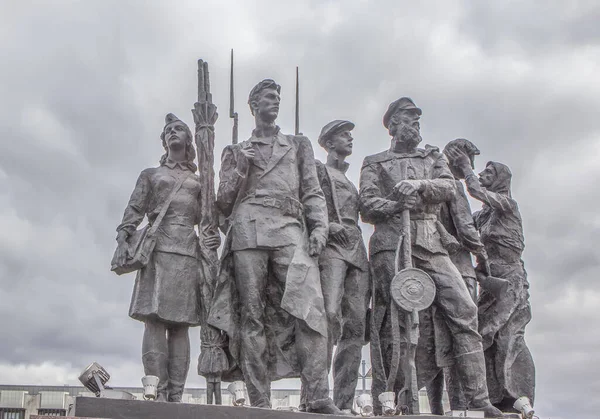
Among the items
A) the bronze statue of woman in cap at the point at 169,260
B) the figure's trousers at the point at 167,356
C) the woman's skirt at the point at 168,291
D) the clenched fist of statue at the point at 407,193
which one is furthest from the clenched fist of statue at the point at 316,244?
the figure's trousers at the point at 167,356

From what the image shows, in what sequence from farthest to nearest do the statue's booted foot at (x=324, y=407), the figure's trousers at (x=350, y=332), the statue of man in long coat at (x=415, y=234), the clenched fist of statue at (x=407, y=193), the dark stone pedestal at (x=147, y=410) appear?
1. the figure's trousers at (x=350, y=332)
2. the clenched fist of statue at (x=407, y=193)
3. the statue of man in long coat at (x=415, y=234)
4. the statue's booted foot at (x=324, y=407)
5. the dark stone pedestal at (x=147, y=410)

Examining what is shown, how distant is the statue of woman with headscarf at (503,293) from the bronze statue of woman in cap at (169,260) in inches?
158

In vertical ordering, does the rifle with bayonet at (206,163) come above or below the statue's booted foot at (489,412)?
above

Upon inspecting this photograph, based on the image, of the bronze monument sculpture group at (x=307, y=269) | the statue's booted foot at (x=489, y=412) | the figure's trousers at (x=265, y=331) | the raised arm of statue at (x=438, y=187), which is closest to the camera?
the figure's trousers at (x=265, y=331)

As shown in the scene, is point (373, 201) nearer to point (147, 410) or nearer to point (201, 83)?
point (201, 83)

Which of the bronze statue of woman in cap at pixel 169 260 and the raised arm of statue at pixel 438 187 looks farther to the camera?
the raised arm of statue at pixel 438 187

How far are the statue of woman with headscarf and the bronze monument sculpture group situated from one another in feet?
0.23

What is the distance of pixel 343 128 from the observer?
1267cm

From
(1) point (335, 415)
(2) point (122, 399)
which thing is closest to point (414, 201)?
(1) point (335, 415)

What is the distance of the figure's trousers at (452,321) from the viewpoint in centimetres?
1093

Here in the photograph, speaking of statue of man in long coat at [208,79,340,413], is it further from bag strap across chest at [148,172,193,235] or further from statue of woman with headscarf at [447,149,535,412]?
statue of woman with headscarf at [447,149,535,412]

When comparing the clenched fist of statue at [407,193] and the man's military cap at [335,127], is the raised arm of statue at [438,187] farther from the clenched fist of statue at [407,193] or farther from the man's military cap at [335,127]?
the man's military cap at [335,127]

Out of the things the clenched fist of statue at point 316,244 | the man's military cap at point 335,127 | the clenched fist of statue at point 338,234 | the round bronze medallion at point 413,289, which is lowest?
the round bronze medallion at point 413,289

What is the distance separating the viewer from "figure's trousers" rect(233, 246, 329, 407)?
10047 mm
